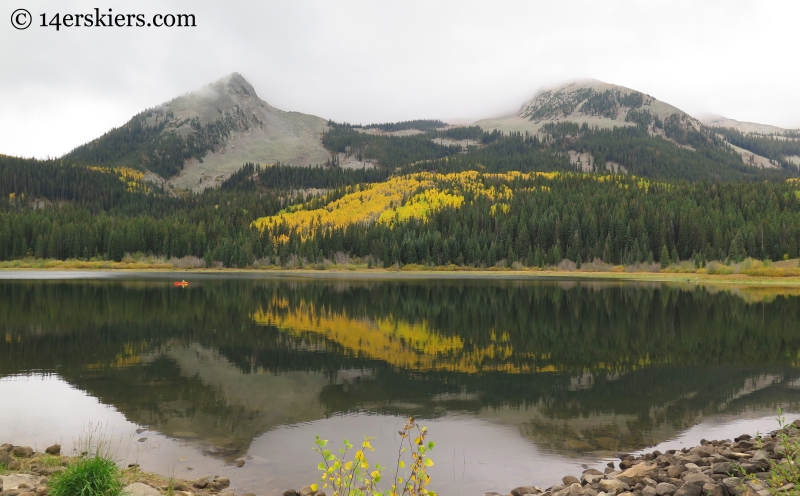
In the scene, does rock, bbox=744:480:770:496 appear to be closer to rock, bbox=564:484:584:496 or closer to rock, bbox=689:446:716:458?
rock, bbox=564:484:584:496

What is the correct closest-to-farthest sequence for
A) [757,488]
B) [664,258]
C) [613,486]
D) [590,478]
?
[757,488], [613,486], [590,478], [664,258]

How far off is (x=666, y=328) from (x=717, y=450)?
25.9m

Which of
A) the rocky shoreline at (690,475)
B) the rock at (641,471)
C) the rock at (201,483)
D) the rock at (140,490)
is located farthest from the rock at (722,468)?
the rock at (140,490)

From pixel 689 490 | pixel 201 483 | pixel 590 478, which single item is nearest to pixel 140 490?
pixel 201 483

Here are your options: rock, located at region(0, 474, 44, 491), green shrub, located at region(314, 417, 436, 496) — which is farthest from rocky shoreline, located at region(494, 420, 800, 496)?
rock, located at region(0, 474, 44, 491)

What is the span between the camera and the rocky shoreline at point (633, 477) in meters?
8.88

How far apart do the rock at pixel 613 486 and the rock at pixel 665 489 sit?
0.69 metres

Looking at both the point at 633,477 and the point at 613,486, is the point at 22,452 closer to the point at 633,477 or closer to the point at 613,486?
the point at 613,486

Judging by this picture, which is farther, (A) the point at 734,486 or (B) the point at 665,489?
(B) the point at 665,489

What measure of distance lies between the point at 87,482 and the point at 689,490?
10.2 m

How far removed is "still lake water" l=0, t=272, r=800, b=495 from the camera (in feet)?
43.8

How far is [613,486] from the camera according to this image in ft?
32.4

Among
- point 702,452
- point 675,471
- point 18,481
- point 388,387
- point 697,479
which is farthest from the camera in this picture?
point 388,387

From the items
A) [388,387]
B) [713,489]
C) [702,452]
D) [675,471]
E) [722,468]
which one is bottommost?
[388,387]
